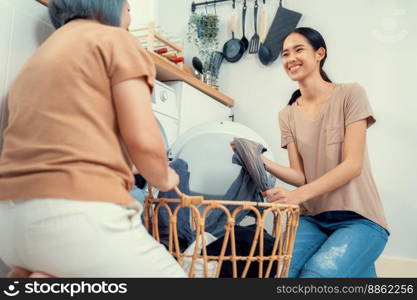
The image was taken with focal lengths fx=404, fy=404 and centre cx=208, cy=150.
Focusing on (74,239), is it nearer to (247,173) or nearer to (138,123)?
(138,123)

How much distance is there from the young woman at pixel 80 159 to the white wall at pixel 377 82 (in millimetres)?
1611

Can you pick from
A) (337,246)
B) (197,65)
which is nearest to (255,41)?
(197,65)

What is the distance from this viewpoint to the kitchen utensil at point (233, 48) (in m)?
2.39

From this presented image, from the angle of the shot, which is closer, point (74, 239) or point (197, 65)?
point (74, 239)

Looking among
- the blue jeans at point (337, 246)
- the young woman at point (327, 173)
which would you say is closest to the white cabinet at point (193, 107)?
the young woman at point (327, 173)

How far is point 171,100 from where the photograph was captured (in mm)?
1875

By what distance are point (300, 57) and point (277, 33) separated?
88 centimetres

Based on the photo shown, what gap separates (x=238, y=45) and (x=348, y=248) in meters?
1.52

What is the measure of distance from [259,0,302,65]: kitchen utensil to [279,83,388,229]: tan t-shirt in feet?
2.70

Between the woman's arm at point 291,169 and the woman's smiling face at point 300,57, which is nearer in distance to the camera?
the woman's arm at point 291,169

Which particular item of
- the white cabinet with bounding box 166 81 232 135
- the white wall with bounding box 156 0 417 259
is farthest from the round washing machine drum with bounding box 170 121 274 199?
the white wall with bounding box 156 0 417 259

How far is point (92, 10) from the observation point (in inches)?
29.1

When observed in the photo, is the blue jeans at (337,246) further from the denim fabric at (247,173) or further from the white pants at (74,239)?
the white pants at (74,239)

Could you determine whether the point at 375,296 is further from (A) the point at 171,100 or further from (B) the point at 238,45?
(B) the point at 238,45
